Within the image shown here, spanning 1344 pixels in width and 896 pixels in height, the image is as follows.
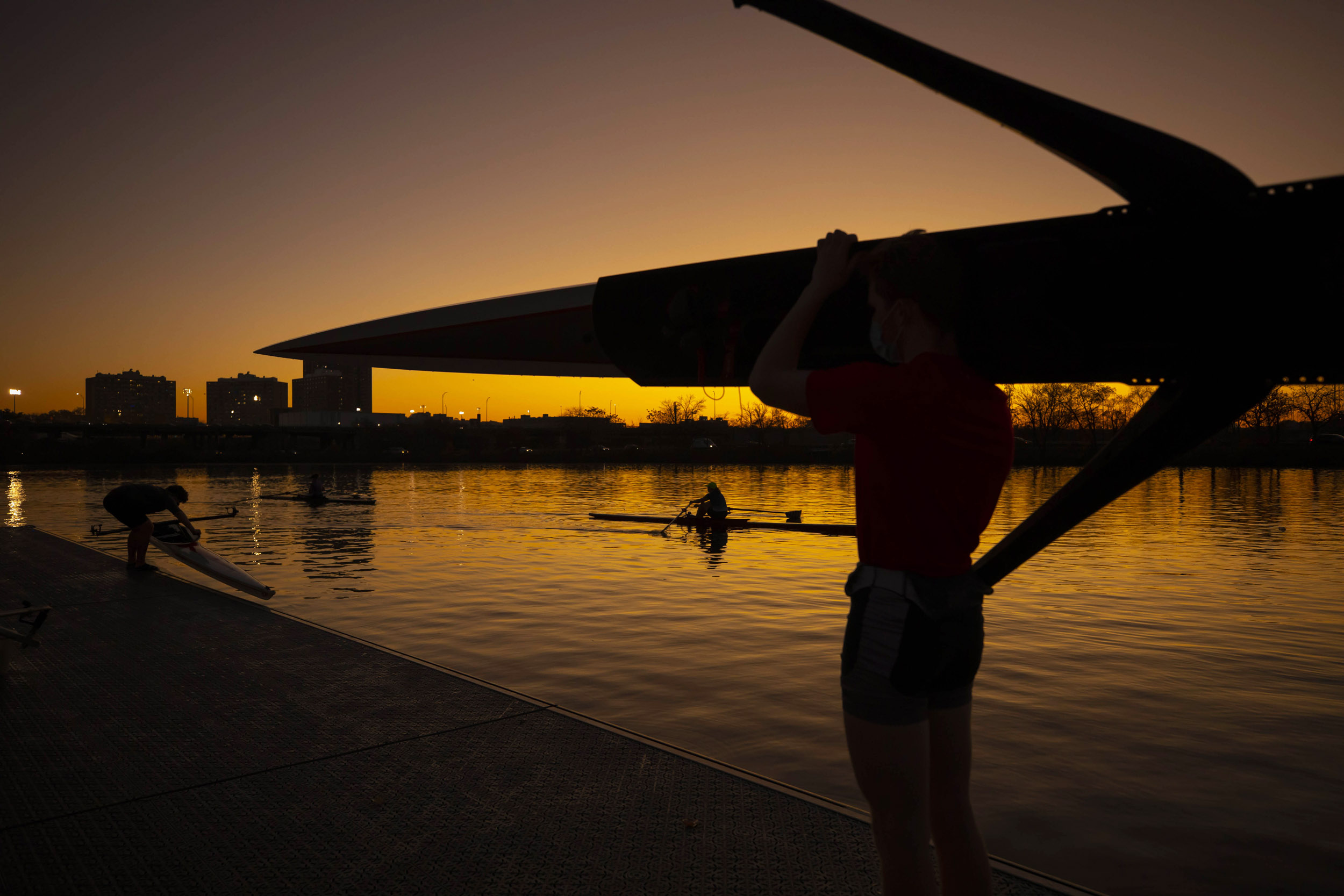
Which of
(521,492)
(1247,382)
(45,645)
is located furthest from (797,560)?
(521,492)

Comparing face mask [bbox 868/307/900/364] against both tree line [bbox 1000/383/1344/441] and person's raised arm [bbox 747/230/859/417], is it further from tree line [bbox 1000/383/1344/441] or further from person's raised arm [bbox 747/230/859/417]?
tree line [bbox 1000/383/1344/441]

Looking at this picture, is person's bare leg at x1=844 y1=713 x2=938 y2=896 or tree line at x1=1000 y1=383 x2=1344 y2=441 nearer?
person's bare leg at x1=844 y1=713 x2=938 y2=896

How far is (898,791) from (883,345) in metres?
1.12

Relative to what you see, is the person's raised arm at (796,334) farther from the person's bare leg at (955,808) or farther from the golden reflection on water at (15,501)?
the golden reflection on water at (15,501)

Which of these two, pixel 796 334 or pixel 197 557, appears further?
pixel 197 557

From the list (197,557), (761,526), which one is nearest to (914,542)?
(197,557)

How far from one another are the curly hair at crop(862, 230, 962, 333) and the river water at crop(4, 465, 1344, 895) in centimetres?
345

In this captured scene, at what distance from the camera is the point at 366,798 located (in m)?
4.13

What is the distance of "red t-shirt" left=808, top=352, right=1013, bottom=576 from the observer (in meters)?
2.00

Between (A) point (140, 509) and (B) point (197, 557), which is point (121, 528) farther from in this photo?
(B) point (197, 557)

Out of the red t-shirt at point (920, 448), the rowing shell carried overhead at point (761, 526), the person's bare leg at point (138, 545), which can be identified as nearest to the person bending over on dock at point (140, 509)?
the person's bare leg at point (138, 545)

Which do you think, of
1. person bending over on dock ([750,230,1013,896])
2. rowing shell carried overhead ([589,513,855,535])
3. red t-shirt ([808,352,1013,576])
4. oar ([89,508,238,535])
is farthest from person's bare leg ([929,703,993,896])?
rowing shell carried overhead ([589,513,855,535])

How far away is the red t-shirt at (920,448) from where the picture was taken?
2000mm

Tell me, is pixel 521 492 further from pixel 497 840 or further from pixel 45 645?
pixel 497 840
